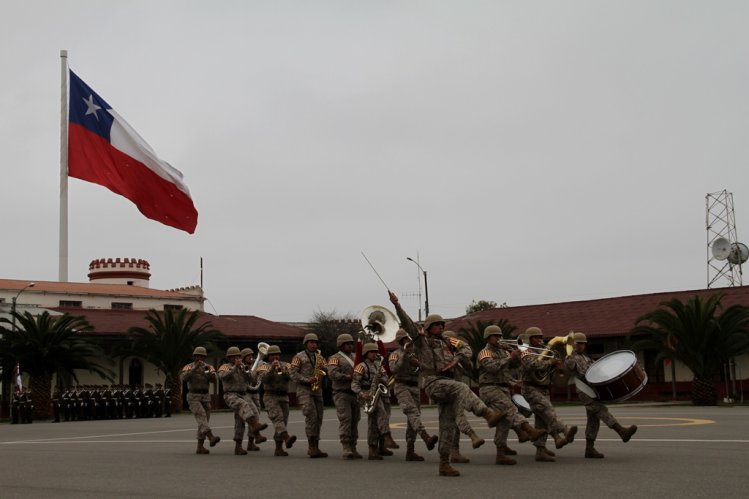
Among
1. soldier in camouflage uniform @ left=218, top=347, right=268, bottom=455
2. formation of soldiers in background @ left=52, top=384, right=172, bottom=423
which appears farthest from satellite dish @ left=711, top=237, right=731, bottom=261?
soldier in camouflage uniform @ left=218, top=347, right=268, bottom=455

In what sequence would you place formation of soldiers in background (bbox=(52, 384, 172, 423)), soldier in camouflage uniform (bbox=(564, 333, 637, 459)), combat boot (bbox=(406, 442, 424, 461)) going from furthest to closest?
formation of soldiers in background (bbox=(52, 384, 172, 423)) < combat boot (bbox=(406, 442, 424, 461)) < soldier in camouflage uniform (bbox=(564, 333, 637, 459))

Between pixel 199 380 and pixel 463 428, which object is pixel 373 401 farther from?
pixel 199 380

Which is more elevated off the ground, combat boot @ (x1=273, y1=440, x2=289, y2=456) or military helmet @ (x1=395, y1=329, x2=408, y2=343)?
military helmet @ (x1=395, y1=329, x2=408, y2=343)

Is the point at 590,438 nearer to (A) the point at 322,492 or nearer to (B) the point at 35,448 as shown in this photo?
(A) the point at 322,492

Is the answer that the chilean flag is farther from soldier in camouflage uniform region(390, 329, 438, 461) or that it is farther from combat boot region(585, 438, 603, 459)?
combat boot region(585, 438, 603, 459)

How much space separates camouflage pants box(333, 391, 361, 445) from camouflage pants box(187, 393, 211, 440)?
3.12 metres

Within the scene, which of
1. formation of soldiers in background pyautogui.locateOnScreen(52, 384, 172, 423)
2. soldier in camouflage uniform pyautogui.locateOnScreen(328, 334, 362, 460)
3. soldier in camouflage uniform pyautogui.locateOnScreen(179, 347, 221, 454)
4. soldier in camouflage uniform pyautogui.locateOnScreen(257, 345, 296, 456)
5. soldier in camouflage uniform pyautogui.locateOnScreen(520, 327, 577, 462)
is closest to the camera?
soldier in camouflage uniform pyautogui.locateOnScreen(520, 327, 577, 462)

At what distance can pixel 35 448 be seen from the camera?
21.4 meters

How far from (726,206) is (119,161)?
132ft

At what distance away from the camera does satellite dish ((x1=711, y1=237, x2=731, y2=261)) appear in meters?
59.0

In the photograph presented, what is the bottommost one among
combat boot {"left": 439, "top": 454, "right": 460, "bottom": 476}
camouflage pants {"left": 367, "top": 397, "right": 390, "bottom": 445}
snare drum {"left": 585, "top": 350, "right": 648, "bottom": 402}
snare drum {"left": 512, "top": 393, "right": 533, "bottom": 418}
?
combat boot {"left": 439, "top": 454, "right": 460, "bottom": 476}

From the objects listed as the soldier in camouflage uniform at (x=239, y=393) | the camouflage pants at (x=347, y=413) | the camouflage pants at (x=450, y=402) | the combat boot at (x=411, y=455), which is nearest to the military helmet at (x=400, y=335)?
the combat boot at (x=411, y=455)

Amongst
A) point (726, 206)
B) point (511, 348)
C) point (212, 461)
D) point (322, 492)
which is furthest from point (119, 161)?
point (726, 206)

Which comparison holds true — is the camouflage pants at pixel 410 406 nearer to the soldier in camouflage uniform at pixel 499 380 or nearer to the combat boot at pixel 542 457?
the soldier in camouflage uniform at pixel 499 380
